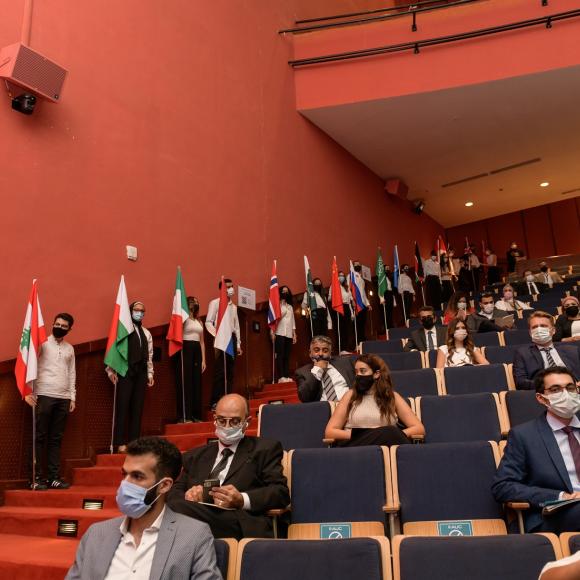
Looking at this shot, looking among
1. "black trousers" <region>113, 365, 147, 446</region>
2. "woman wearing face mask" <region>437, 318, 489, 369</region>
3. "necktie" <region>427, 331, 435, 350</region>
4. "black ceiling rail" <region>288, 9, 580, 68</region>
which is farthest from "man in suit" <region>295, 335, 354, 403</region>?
"black ceiling rail" <region>288, 9, 580, 68</region>

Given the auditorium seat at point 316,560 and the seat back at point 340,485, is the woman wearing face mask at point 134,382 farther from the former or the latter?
the auditorium seat at point 316,560

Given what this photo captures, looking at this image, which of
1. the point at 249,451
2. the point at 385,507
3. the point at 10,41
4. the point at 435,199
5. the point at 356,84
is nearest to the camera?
the point at 385,507

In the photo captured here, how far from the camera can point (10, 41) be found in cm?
456

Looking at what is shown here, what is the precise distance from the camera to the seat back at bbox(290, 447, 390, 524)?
2.43m

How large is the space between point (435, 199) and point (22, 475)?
30.6 feet

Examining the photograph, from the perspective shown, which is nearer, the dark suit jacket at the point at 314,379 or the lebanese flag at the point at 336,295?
the dark suit jacket at the point at 314,379

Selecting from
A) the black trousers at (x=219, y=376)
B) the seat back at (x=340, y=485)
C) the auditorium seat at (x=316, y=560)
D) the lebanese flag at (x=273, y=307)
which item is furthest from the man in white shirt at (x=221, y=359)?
the auditorium seat at (x=316, y=560)

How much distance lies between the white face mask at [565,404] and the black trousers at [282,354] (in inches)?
165

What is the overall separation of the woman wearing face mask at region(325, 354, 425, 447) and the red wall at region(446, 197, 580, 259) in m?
12.0

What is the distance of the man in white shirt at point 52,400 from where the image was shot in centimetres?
395

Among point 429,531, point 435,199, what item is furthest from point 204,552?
point 435,199

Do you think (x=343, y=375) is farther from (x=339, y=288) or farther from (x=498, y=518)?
(x=339, y=288)

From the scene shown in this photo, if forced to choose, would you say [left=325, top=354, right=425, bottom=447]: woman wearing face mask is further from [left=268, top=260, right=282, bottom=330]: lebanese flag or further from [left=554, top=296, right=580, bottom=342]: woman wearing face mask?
[left=268, top=260, right=282, bottom=330]: lebanese flag

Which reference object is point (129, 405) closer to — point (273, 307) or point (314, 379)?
point (314, 379)
